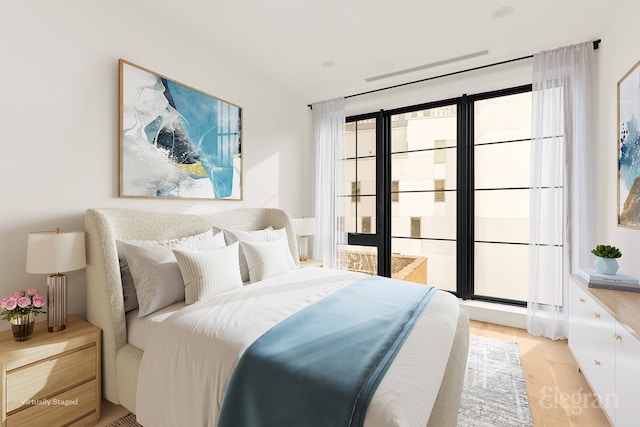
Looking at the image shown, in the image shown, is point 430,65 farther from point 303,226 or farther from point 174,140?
point 174,140

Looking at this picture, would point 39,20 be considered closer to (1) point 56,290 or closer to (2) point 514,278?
(1) point 56,290

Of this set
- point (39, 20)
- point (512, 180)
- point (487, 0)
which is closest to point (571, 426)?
point (512, 180)

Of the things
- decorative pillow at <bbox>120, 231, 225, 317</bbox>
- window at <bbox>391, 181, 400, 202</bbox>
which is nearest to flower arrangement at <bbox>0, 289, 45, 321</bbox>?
decorative pillow at <bbox>120, 231, 225, 317</bbox>

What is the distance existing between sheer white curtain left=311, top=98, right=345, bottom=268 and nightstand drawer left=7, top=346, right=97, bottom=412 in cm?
268

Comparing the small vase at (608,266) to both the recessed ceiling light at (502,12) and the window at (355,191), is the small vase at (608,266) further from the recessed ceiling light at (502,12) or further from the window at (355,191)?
the window at (355,191)

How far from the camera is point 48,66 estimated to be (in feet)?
5.93

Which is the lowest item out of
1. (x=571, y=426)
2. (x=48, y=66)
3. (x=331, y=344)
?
(x=571, y=426)

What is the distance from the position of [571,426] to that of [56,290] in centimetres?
304

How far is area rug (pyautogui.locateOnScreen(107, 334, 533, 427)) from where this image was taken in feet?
5.64

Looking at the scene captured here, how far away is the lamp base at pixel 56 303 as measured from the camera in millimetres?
1651

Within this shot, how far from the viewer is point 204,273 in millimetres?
1940

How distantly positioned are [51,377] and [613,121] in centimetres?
414

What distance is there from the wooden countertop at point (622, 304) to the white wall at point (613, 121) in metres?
0.35

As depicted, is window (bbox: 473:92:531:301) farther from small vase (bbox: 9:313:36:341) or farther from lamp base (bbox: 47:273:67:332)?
small vase (bbox: 9:313:36:341)
